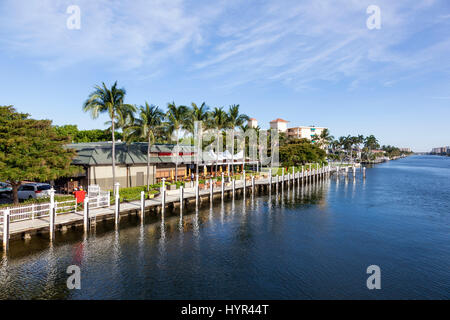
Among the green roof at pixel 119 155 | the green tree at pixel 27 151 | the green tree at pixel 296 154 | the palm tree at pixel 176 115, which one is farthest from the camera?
the green tree at pixel 296 154

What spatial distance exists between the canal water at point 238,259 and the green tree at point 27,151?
6.15 m

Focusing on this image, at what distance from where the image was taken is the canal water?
16297 millimetres

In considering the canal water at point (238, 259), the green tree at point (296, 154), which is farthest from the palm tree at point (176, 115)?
the green tree at point (296, 154)

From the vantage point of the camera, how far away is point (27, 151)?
26.0m

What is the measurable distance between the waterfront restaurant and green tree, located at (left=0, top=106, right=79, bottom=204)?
13.8 feet

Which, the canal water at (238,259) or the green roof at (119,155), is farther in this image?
the green roof at (119,155)

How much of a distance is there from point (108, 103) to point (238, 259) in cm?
2576

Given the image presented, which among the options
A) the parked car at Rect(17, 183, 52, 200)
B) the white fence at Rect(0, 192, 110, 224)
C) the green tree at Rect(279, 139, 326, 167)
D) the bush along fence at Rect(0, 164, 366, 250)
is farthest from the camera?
the green tree at Rect(279, 139, 326, 167)

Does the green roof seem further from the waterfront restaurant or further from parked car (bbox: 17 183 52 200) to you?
parked car (bbox: 17 183 52 200)

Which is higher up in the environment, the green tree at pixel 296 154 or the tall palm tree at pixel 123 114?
the tall palm tree at pixel 123 114

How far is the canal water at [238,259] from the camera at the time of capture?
1630 cm

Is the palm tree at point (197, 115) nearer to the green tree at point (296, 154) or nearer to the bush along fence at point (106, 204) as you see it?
the bush along fence at point (106, 204)

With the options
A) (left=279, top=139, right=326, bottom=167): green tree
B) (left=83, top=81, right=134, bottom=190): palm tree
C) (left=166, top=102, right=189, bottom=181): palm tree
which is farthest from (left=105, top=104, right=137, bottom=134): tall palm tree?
(left=279, top=139, right=326, bottom=167): green tree
